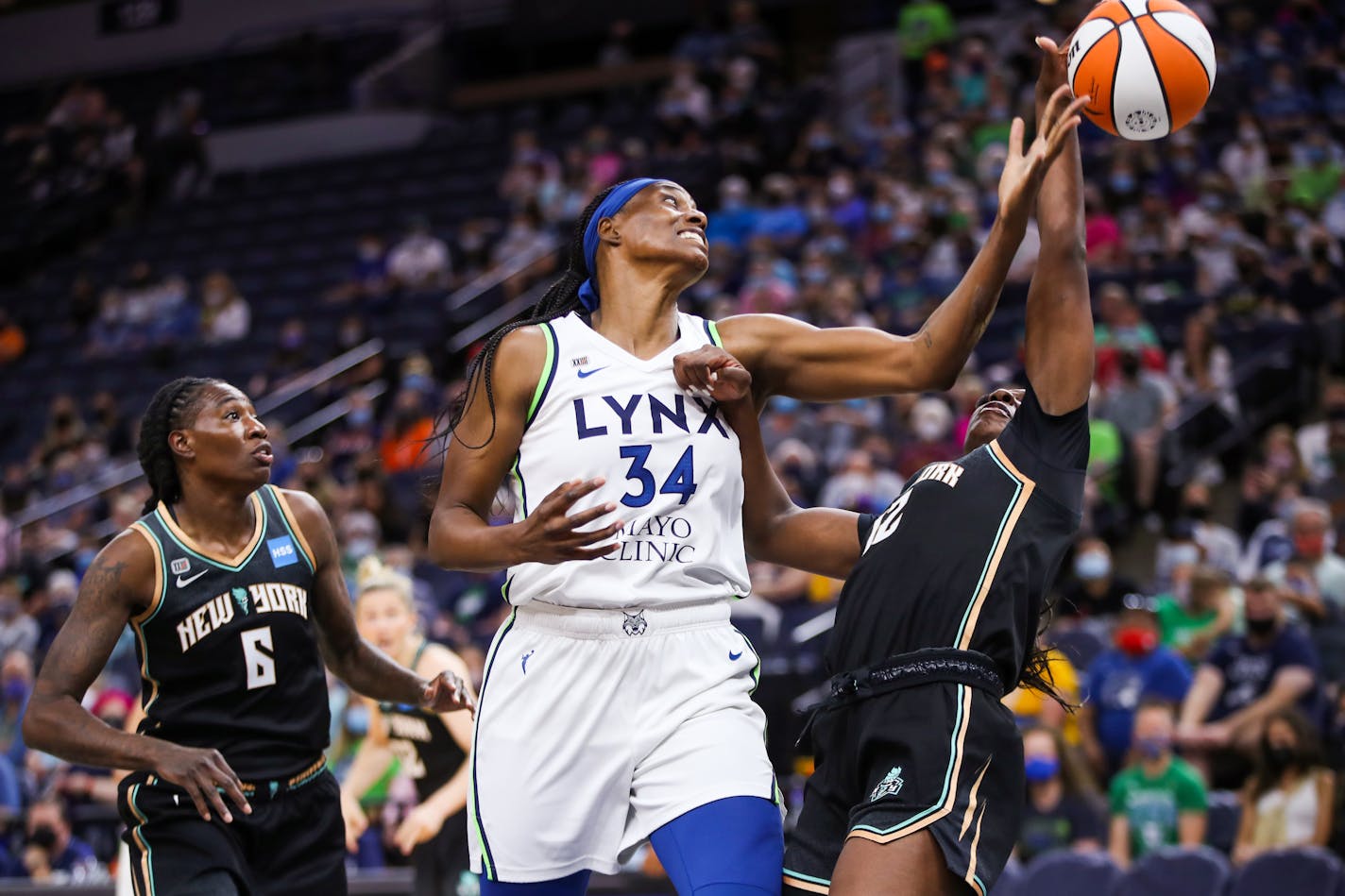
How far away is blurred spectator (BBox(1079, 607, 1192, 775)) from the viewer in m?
8.18

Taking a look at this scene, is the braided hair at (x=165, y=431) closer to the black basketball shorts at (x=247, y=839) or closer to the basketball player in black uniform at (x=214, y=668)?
the basketball player in black uniform at (x=214, y=668)

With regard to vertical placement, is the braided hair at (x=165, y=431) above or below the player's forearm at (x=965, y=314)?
below

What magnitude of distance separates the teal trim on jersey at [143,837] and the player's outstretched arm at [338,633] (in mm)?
647

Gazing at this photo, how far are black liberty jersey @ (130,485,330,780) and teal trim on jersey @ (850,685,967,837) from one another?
173 centimetres

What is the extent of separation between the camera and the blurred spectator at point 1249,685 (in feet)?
25.1

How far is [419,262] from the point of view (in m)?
16.9

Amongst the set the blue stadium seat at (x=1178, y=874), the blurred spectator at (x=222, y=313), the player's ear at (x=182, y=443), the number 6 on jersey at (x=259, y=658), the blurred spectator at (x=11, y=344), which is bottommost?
the blurred spectator at (x=11, y=344)

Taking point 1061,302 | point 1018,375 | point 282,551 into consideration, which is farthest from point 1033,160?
point 1018,375

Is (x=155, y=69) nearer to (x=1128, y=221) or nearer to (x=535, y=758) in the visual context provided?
(x=1128, y=221)

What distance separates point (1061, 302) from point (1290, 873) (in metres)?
4.11

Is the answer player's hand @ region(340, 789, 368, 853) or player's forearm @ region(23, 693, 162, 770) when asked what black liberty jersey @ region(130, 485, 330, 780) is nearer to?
player's forearm @ region(23, 693, 162, 770)

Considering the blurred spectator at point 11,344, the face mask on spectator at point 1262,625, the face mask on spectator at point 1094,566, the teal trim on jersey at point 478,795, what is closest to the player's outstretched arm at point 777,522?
the teal trim on jersey at point 478,795

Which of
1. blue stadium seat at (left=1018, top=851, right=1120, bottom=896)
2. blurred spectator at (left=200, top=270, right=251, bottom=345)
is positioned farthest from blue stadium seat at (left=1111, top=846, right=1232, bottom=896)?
blurred spectator at (left=200, top=270, right=251, bottom=345)

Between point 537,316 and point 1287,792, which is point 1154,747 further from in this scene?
point 537,316
